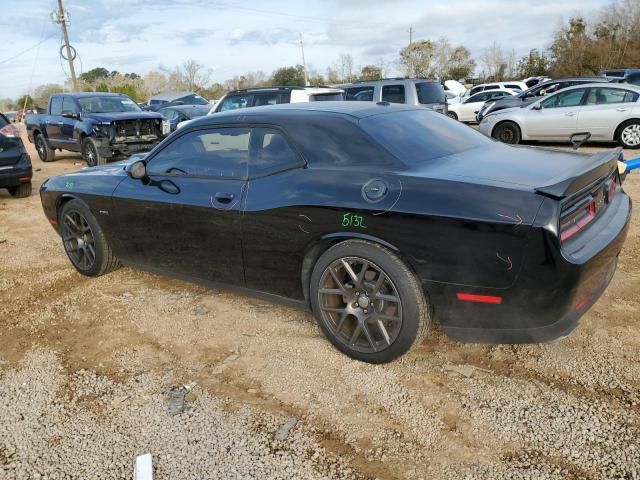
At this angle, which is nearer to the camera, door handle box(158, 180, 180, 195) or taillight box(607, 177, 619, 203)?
taillight box(607, 177, 619, 203)

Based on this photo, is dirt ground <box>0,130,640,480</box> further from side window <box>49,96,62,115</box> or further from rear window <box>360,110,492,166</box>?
side window <box>49,96,62,115</box>

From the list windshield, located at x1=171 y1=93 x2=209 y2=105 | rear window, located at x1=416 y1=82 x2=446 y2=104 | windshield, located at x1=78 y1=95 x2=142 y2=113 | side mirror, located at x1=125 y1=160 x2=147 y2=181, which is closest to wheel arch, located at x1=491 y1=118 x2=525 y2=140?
rear window, located at x1=416 y1=82 x2=446 y2=104

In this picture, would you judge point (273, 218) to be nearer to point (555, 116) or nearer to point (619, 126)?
point (619, 126)

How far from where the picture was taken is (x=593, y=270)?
2.61 m

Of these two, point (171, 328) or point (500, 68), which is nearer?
point (171, 328)

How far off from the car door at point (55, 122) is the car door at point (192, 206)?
994 cm

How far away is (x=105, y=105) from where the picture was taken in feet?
40.0

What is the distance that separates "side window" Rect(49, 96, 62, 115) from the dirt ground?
10205 millimetres

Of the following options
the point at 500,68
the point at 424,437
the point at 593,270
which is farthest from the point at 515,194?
the point at 500,68

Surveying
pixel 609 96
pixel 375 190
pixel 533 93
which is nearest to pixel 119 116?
pixel 375 190

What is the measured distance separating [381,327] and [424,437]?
670 millimetres

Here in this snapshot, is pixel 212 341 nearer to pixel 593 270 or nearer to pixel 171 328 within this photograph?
pixel 171 328

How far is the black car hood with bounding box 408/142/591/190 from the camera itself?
264cm

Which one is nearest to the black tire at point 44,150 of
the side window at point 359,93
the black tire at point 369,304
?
the side window at point 359,93
